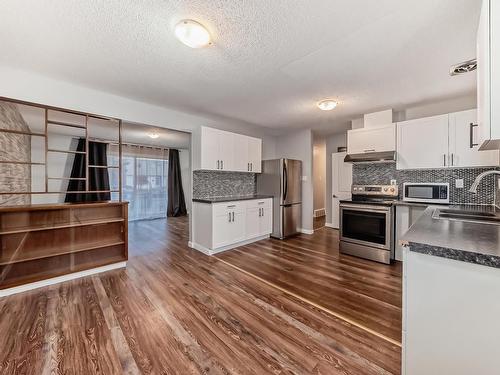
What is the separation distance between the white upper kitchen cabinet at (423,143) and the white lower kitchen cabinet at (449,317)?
2.86 m

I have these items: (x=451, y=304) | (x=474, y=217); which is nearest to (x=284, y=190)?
(x=474, y=217)

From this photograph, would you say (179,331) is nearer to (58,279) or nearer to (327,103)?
(58,279)

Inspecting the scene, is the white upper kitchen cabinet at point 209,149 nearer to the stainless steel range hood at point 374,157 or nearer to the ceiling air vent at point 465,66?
A: the stainless steel range hood at point 374,157

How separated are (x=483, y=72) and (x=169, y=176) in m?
7.25

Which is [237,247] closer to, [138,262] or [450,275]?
[138,262]

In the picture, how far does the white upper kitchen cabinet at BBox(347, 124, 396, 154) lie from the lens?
3496 millimetres

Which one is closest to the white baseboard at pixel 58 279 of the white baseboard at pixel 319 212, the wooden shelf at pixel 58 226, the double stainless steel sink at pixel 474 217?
the wooden shelf at pixel 58 226

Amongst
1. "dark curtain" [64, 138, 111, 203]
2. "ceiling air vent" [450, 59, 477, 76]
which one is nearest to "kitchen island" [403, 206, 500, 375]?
"ceiling air vent" [450, 59, 477, 76]

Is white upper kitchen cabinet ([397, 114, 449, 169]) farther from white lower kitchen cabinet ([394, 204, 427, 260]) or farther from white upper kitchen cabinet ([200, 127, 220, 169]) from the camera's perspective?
white upper kitchen cabinet ([200, 127, 220, 169])

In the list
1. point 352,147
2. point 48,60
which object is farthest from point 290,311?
point 48,60

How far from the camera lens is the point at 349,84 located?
108 inches

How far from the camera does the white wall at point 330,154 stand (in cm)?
587

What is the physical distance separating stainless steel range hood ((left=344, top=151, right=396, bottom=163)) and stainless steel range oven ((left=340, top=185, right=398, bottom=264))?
0.50 metres

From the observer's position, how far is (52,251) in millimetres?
2799
